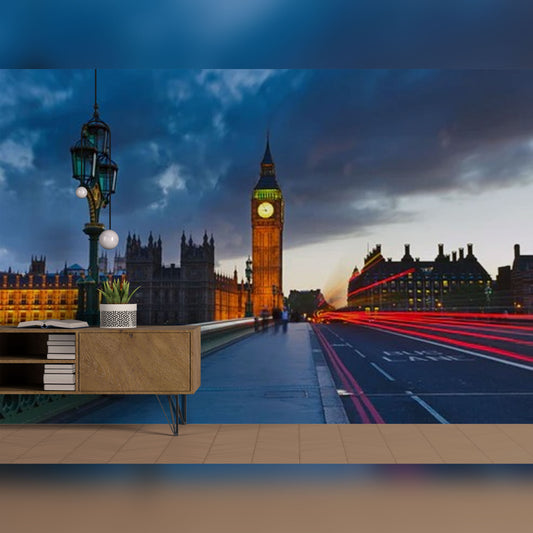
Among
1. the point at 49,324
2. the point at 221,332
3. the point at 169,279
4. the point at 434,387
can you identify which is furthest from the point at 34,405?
the point at 221,332

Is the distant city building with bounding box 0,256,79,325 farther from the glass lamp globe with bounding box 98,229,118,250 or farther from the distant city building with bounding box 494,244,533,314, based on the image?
the distant city building with bounding box 494,244,533,314

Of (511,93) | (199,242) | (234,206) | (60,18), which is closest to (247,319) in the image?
(199,242)

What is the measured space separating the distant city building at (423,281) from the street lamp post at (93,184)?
18.5 feet

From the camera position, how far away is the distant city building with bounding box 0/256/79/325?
9273mm

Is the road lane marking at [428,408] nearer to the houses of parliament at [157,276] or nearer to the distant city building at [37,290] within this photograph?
the houses of parliament at [157,276]

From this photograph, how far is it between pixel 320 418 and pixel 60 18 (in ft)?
17.1

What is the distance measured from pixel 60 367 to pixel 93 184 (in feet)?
7.53

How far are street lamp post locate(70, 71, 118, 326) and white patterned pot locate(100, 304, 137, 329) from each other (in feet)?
3.67

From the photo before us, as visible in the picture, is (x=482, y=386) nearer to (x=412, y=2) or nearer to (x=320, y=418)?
(x=320, y=418)

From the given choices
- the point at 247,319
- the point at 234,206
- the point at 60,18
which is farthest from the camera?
the point at 247,319

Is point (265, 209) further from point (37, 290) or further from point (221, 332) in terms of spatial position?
point (221, 332)

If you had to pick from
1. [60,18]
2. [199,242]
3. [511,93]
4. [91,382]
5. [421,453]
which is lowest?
[421,453]

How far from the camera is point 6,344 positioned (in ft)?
21.0

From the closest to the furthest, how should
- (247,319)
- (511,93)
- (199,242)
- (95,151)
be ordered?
(95,151) → (511,93) → (199,242) → (247,319)
